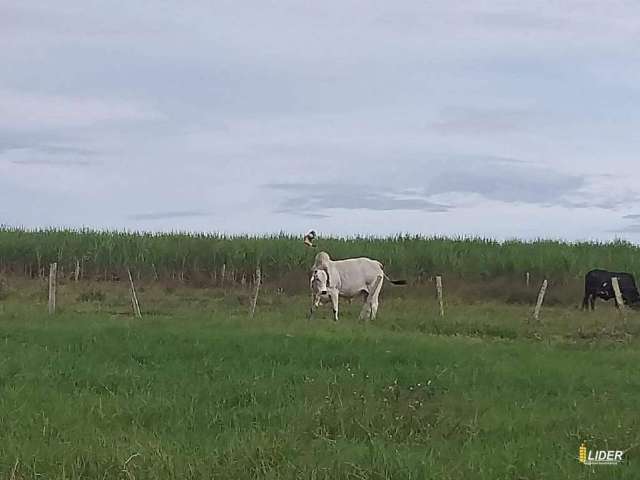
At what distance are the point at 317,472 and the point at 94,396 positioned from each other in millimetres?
3893

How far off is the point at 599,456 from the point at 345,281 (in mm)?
13310

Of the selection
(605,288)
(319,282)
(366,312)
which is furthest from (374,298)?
(605,288)

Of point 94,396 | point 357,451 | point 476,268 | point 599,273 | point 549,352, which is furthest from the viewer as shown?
point 476,268

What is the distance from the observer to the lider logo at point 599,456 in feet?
23.1

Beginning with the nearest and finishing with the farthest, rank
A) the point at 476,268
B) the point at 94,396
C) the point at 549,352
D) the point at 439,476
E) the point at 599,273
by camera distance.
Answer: the point at 439,476, the point at 94,396, the point at 549,352, the point at 599,273, the point at 476,268

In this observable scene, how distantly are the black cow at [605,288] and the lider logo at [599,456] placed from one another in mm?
19921

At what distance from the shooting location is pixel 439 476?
650 centimetres

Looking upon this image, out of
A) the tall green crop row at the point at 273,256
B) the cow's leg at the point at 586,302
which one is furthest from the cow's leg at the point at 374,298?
the tall green crop row at the point at 273,256

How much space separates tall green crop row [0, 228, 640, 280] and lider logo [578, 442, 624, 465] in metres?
25.2

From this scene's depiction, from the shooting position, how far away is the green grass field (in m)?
6.88

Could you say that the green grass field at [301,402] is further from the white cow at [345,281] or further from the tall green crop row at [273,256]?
the tall green crop row at [273,256]

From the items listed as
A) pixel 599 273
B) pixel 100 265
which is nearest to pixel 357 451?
pixel 599 273

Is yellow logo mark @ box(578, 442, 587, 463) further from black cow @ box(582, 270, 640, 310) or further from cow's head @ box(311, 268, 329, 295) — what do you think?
black cow @ box(582, 270, 640, 310)

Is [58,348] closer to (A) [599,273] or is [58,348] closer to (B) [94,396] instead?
(B) [94,396]
